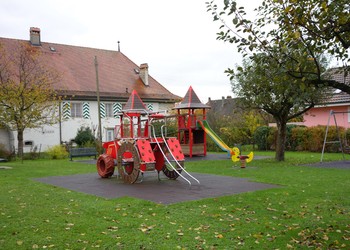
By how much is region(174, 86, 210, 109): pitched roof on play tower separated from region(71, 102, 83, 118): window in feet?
32.8

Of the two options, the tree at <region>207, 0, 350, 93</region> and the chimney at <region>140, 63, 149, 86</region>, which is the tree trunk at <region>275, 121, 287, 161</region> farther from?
the chimney at <region>140, 63, 149, 86</region>

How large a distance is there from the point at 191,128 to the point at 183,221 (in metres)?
17.8

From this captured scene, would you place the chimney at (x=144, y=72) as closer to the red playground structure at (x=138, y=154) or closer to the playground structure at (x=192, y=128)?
the playground structure at (x=192, y=128)

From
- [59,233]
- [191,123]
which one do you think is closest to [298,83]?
[59,233]

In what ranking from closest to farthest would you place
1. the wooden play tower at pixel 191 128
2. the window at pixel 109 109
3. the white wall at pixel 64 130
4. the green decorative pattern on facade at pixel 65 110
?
the wooden play tower at pixel 191 128, the white wall at pixel 64 130, the green decorative pattern on facade at pixel 65 110, the window at pixel 109 109

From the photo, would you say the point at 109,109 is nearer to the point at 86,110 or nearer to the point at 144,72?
the point at 86,110

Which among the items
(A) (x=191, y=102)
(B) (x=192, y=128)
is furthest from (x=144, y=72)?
(B) (x=192, y=128)

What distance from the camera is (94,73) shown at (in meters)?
35.9

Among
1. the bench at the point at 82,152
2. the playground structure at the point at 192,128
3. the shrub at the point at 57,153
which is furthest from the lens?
the shrub at the point at 57,153

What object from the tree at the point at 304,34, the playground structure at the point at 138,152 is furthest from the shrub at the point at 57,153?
the tree at the point at 304,34

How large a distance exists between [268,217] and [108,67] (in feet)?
106

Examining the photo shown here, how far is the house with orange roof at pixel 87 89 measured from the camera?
30.6m

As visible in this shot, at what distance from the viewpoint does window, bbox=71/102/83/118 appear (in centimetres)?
3189

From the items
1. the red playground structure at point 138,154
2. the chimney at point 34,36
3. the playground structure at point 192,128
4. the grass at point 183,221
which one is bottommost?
the grass at point 183,221
